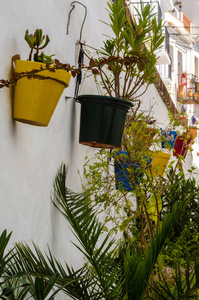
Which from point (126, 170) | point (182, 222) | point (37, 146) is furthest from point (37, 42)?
point (182, 222)

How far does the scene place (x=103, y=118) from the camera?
3.75 meters

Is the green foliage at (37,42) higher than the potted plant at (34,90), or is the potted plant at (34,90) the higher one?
the green foliage at (37,42)

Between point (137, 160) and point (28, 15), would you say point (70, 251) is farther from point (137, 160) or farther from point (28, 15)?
point (28, 15)

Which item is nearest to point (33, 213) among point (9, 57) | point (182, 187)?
point (9, 57)

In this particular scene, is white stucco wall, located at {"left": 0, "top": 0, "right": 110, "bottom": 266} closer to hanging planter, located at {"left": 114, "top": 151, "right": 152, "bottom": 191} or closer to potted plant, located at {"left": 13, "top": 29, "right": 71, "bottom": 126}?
potted plant, located at {"left": 13, "top": 29, "right": 71, "bottom": 126}

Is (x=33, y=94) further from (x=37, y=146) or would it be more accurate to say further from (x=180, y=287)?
(x=180, y=287)

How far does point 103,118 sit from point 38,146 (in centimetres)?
58

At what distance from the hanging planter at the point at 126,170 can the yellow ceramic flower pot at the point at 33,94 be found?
Answer: 1.53m

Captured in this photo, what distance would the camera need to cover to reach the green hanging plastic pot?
373cm

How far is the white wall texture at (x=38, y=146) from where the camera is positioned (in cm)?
282

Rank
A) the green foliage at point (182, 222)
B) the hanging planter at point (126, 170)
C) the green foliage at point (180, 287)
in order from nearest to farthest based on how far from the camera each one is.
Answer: the green foliage at point (180, 287) < the hanging planter at point (126, 170) < the green foliage at point (182, 222)

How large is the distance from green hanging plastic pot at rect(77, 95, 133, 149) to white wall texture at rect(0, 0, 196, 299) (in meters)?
0.19

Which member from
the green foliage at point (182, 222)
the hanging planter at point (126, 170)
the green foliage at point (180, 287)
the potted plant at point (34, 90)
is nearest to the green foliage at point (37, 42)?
the potted plant at point (34, 90)

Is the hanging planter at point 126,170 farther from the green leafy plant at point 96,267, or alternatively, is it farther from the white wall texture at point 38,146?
the green leafy plant at point 96,267
